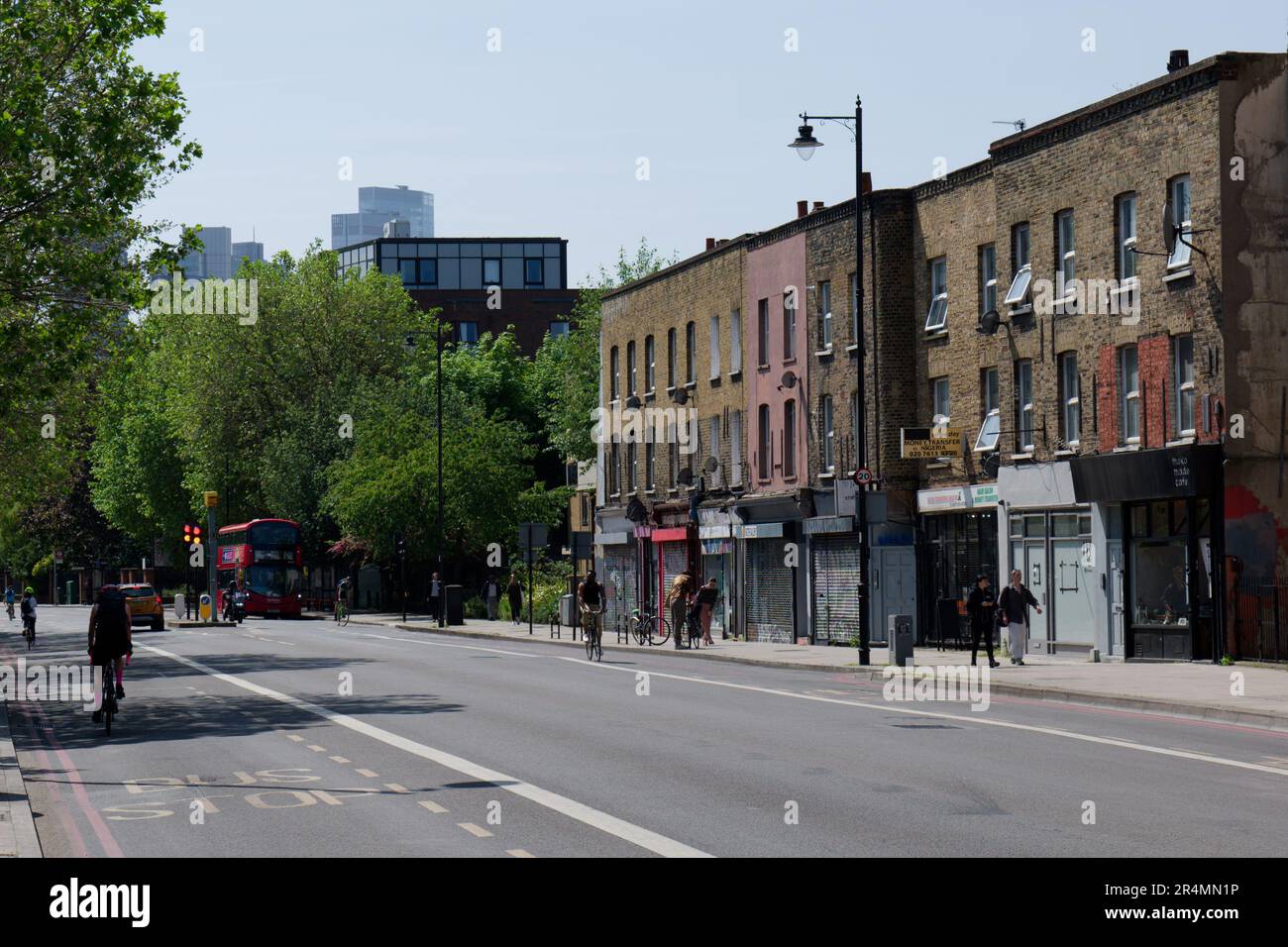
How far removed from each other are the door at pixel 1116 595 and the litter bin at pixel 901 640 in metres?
4.30

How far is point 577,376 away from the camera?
3706 inches

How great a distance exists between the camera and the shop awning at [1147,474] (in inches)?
1271

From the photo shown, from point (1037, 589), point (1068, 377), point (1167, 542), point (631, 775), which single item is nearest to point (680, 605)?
point (1037, 589)

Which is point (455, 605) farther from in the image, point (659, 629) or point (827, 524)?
point (827, 524)

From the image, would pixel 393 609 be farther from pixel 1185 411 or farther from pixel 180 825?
pixel 180 825

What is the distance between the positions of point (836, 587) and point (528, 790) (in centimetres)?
3172

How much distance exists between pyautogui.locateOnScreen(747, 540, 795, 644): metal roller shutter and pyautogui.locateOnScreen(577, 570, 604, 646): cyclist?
10.5 meters

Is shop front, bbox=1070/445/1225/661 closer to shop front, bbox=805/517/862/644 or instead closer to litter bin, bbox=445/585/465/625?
shop front, bbox=805/517/862/644

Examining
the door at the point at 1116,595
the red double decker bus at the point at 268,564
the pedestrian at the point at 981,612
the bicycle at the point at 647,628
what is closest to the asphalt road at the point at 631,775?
the pedestrian at the point at 981,612

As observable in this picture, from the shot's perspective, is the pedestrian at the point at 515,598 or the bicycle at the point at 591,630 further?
the pedestrian at the point at 515,598

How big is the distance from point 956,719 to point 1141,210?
15.3 m

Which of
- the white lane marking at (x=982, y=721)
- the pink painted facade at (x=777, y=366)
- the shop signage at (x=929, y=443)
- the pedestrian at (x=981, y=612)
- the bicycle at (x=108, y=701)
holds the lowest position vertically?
the white lane marking at (x=982, y=721)

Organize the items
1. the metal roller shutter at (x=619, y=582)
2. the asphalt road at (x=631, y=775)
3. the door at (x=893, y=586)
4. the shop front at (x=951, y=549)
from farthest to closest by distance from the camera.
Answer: the metal roller shutter at (x=619, y=582), the door at (x=893, y=586), the shop front at (x=951, y=549), the asphalt road at (x=631, y=775)

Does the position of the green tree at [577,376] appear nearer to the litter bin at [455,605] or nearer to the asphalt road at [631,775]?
the litter bin at [455,605]
